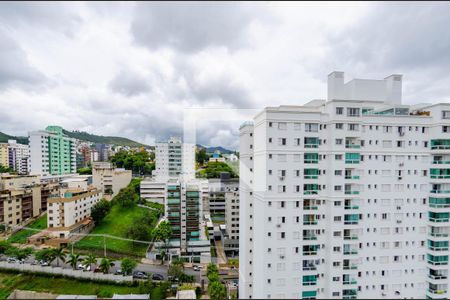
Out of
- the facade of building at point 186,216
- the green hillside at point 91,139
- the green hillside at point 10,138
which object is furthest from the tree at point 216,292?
the green hillside at point 10,138

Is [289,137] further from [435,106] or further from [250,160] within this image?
[435,106]

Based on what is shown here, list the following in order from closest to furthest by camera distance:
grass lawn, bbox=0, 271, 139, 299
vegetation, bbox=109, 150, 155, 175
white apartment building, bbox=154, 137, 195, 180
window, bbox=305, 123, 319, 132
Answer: window, bbox=305, 123, 319, 132
grass lawn, bbox=0, 271, 139, 299
white apartment building, bbox=154, 137, 195, 180
vegetation, bbox=109, 150, 155, 175

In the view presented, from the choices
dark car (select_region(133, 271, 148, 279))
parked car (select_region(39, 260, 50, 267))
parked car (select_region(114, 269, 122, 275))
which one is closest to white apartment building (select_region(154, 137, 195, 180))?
dark car (select_region(133, 271, 148, 279))

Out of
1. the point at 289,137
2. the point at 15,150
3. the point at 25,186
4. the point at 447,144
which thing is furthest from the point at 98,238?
the point at 15,150

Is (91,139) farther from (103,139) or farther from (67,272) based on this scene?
(67,272)

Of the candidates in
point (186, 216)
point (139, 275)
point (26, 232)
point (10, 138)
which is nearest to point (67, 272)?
point (139, 275)

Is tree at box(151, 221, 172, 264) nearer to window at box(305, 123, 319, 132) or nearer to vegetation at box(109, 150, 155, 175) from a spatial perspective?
window at box(305, 123, 319, 132)
